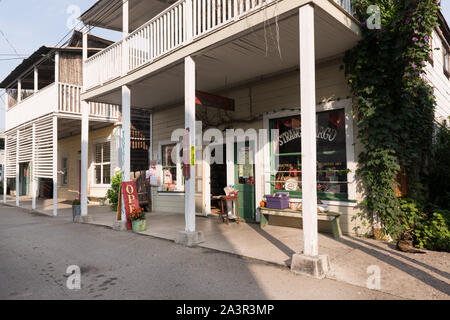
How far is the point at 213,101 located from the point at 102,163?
8.09 m

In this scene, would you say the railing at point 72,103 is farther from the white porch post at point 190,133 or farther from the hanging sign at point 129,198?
the white porch post at point 190,133

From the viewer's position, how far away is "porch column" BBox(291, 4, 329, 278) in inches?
151

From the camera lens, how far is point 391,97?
5.30 m

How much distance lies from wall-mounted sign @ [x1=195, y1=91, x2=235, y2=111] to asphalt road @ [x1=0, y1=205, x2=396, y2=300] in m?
3.02

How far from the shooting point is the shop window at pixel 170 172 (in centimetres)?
949

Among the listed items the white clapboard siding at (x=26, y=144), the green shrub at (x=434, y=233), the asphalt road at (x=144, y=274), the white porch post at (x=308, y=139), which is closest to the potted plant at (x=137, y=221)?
the asphalt road at (x=144, y=274)

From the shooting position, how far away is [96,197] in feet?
42.5

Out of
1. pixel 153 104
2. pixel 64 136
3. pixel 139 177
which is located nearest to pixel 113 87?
pixel 153 104

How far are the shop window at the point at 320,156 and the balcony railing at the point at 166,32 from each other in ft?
7.18

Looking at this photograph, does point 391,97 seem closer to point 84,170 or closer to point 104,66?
point 104,66

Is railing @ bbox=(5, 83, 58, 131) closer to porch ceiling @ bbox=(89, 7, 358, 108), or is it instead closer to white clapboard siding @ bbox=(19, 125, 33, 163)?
white clapboard siding @ bbox=(19, 125, 33, 163)

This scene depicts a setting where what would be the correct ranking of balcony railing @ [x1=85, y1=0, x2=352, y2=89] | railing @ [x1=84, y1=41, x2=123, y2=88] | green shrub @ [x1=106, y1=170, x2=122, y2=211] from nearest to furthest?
balcony railing @ [x1=85, y1=0, x2=352, y2=89] < railing @ [x1=84, y1=41, x2=123, y2=88] < green shrub @ [x1=106, y1=170, x2=122, y2=211]

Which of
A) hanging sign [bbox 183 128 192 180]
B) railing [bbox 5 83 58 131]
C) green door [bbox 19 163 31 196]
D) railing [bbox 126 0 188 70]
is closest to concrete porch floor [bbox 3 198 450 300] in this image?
hanging sign [bbox 183 128 192 180]

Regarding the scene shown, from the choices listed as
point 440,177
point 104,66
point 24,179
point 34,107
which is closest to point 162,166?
point 104,66
